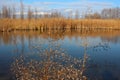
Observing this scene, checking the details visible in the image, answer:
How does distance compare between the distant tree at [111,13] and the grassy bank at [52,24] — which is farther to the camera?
the distant tree at [111,13]

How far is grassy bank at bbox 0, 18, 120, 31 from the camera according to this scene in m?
24.4

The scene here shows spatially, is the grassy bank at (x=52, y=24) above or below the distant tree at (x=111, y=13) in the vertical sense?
below

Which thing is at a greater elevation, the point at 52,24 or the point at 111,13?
the point at 111,13

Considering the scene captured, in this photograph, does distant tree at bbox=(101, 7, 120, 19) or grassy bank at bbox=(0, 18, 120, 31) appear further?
distant tree at bbox=(101, 7, 120, 19)

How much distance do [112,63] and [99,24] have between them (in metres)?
19.2

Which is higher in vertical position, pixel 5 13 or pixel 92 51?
pixel 5 13

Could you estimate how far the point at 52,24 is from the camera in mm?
25891

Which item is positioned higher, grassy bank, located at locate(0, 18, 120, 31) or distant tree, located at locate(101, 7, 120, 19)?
distant tree, located at locate(101, 7, 120, 19)

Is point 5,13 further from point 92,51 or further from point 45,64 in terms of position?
point 45,64

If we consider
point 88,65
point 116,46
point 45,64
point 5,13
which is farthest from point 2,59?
point 5,13

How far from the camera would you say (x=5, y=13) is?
113ft

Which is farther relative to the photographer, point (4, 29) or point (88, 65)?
point (4, 29)

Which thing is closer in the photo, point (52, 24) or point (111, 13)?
point (52, 24)

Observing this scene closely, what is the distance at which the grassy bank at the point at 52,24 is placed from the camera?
24391 millimetres
